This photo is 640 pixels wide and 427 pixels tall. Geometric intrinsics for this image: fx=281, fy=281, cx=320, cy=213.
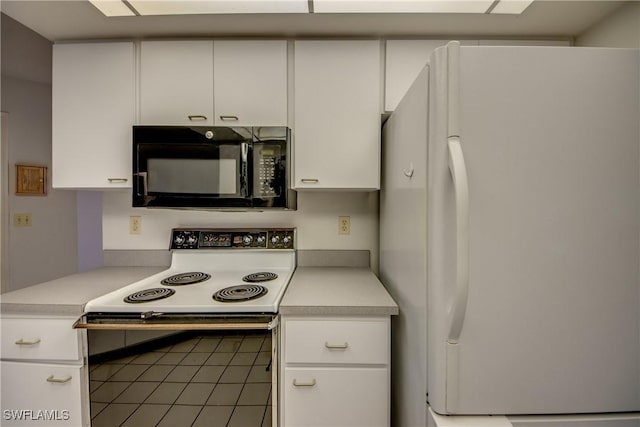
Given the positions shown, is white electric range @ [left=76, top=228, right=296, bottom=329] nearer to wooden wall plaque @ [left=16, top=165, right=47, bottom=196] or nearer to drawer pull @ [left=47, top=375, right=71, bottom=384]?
drawer pull @ [left=47, top=375, right=71, bottom=384]

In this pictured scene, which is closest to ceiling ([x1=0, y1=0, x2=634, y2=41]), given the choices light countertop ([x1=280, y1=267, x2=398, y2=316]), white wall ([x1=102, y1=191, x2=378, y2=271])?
white wall ([x1=102, y1=191, x2=378, y2=271])

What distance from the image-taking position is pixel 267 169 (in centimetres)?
142

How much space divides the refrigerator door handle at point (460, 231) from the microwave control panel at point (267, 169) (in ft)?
2.84

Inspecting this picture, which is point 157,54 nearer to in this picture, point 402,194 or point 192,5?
point 192,5

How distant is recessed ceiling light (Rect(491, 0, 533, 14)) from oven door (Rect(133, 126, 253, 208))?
1306mm

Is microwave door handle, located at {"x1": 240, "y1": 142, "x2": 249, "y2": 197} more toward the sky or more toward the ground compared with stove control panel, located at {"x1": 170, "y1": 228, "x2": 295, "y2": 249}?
more toward the sky

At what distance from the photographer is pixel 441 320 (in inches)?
32.5

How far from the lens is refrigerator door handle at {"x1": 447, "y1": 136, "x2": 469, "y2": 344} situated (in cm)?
75

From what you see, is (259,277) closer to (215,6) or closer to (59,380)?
(59,380)

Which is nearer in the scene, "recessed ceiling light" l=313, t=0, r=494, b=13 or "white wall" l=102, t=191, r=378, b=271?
"recessed ceiling light" l=313, t=0, r=494, b=13

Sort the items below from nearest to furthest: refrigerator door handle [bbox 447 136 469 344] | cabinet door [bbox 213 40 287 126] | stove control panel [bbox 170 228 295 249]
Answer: refrigerator door handle [bbox 447 136 469 344] → cabinet door [bbox 213 40 287 126] → stove control panel [bbox 170 228 295 249]

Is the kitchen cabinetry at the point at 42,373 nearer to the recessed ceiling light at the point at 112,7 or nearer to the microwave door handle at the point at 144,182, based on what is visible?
the microwave door handle at the point at 144,182

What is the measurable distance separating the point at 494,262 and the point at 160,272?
172cm

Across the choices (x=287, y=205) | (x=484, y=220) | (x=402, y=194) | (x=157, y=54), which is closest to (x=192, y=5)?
(x=157, y=54)
